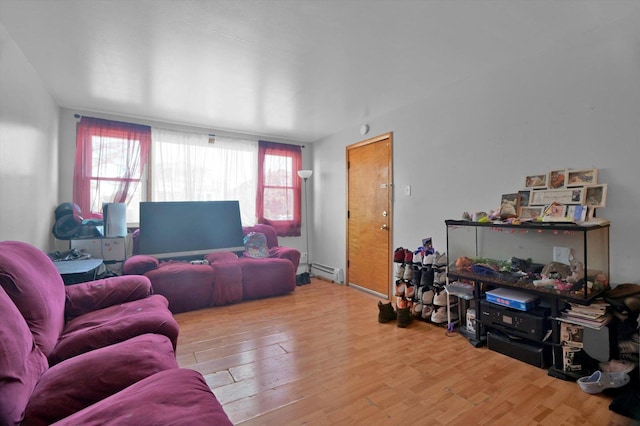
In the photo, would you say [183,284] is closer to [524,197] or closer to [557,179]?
[524,197]

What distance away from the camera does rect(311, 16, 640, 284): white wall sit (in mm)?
2053

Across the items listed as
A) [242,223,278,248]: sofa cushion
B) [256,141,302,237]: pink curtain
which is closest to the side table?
[242,223,278,248]: sofa cushion

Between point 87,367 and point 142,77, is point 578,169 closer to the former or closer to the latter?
point 87,367

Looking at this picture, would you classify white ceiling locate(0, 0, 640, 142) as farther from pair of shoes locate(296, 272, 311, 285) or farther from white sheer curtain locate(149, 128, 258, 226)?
pair of shoes locate(296, 272, 311, 285)

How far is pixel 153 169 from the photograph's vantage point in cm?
426

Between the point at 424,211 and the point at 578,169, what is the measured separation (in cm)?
142

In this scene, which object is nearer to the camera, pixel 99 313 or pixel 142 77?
pixel 99 313

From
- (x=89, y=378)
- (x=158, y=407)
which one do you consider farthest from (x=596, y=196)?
(x=89, y=378)

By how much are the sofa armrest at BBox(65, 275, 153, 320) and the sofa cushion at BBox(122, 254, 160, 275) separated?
1206 mm

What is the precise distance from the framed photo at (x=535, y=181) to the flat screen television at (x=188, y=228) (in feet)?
11.6

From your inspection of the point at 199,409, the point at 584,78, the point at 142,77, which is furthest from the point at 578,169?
the point at 142,77

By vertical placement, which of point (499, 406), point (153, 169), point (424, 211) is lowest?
point (499, 406)

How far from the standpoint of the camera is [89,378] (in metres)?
1.16

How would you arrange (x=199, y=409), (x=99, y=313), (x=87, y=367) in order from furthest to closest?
(x=99, y=313), (x=87, y=367), (x=199, y=409)
